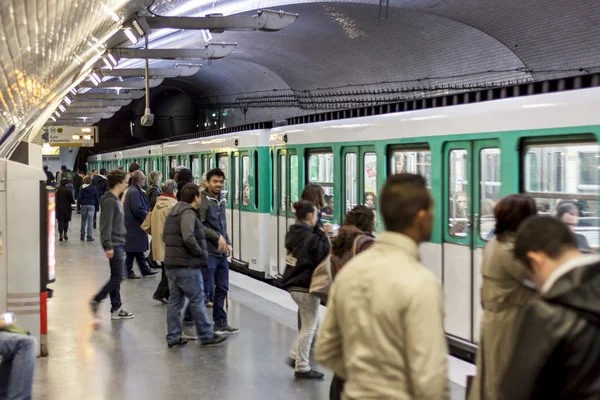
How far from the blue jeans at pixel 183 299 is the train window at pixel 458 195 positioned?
237cm

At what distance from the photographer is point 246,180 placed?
16.0m

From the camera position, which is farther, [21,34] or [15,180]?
[15,180]

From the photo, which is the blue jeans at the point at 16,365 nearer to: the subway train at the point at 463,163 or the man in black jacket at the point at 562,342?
the subway train at the point at 463,163

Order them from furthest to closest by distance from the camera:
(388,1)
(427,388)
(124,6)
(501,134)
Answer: (388,1) → (124,6) → (501,134) → (427,388)

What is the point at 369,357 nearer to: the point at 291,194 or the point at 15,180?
the point at 15,180

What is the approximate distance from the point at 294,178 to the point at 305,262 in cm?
653

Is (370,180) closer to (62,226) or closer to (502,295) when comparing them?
(502,295)

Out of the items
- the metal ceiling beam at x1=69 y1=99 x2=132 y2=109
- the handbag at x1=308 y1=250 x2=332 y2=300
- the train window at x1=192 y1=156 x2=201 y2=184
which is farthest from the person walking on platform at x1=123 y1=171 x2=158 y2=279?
the metal ceiling beam at x1=69 y1=99 x2=132 y2=109

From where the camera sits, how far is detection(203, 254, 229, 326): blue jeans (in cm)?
938

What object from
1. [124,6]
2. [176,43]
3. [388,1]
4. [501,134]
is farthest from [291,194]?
[176,43]

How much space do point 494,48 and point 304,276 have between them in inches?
597

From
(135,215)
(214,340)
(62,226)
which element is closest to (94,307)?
(135,215)

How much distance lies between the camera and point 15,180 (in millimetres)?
7820

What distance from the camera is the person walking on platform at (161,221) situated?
11164mm
